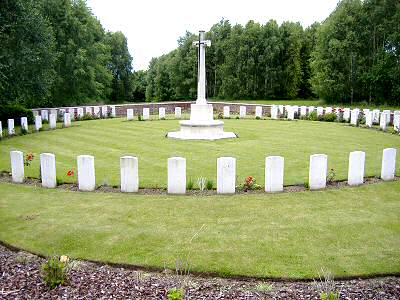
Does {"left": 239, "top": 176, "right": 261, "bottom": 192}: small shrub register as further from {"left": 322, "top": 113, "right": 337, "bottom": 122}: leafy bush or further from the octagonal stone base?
{"left": 322, "top": 113, "right": 337, "bottom": 122}: leafy bush

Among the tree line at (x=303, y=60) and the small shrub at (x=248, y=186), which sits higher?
the tree line at (x=303, y=60)

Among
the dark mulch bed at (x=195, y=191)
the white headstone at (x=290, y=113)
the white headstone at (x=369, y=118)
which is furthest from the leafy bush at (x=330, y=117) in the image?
the dark mulch bed at (x=195, y=191)

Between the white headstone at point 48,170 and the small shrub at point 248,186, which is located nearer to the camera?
the small shrub at point 248,186

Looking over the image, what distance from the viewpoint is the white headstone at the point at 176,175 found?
8.36 meters

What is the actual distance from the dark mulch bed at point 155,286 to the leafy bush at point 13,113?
19079 mm

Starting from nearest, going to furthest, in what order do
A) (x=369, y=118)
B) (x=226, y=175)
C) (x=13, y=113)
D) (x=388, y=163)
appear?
(x=226, y=175) < (x=388, y=163) < (x=369, y=118) < (x=13, y=113)

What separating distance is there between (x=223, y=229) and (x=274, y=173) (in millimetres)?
2444

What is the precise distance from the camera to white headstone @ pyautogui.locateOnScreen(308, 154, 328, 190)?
871cm

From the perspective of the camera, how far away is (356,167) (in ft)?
29.8

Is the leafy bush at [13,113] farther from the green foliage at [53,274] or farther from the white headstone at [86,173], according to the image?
the green foliage at [53,274]

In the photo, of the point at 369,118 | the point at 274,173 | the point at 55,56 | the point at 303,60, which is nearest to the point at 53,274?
the point at 274,173

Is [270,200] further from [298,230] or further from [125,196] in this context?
[125,196]

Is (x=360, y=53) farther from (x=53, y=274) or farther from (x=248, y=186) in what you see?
(x=53, y=274)

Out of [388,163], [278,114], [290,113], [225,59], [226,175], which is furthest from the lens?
[225,59]
